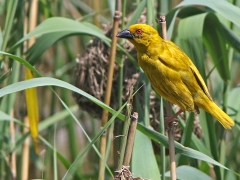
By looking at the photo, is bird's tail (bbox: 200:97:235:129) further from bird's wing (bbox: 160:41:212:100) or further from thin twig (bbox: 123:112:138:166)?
thin twig (bbox: 123:112:138:166)

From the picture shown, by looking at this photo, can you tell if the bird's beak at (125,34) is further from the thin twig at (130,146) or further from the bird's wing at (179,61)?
the thin twig at (130,146)

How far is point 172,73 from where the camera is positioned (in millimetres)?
2238

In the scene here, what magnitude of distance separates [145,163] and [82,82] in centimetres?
93

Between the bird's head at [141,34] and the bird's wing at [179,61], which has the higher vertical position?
the bird's head at [141,34]

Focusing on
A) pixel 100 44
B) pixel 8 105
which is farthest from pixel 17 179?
pixel 100 44

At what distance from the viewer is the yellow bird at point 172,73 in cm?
221

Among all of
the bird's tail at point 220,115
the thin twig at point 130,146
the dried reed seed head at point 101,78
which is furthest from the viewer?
the dried reed seed head at point 101,78

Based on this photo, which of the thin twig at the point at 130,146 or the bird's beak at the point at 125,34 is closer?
the thin twig at the point at 130,146

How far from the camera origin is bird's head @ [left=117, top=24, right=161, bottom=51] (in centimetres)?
222

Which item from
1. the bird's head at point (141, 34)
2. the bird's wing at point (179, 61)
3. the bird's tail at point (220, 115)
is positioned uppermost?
the bird's head at point (141, 34)

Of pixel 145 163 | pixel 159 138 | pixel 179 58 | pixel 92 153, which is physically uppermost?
pixel 179 58

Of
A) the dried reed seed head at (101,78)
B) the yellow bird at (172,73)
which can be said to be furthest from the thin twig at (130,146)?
the dried reed seed head at (101,78)

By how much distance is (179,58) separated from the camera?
222 cm

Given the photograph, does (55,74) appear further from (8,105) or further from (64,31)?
(64,31)
